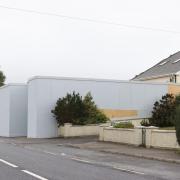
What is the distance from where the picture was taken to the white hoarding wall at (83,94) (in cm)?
3912

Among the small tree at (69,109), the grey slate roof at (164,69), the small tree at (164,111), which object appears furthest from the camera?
Answer: the grey slate roof at (164,69)

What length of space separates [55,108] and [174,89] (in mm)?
10856

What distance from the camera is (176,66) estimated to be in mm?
54656

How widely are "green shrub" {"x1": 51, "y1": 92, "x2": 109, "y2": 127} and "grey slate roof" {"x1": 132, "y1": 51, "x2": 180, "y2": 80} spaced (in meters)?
17.0

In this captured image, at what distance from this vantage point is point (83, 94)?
131 ft

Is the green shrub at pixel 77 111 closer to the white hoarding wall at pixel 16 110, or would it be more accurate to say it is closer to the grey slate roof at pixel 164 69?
the white hoarding wall at pixel 16 110

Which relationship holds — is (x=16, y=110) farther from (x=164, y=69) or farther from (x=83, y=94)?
(x=164, y=69)

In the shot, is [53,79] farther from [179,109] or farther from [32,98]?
[179,109]

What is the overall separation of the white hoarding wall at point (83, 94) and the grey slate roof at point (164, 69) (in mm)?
11943

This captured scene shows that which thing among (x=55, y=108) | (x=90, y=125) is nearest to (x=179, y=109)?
(x=90, y=125)

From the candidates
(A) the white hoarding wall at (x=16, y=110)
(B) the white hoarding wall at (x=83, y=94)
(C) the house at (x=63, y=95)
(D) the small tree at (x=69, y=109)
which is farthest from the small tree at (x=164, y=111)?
(A) the white hoarding wall at (x=16, y=110)

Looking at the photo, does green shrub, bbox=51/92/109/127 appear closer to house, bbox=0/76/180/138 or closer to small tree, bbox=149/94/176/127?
house, bbox=0/76/180/138

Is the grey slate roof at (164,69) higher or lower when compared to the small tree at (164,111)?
higher

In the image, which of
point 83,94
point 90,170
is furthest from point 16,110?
point 90,170
